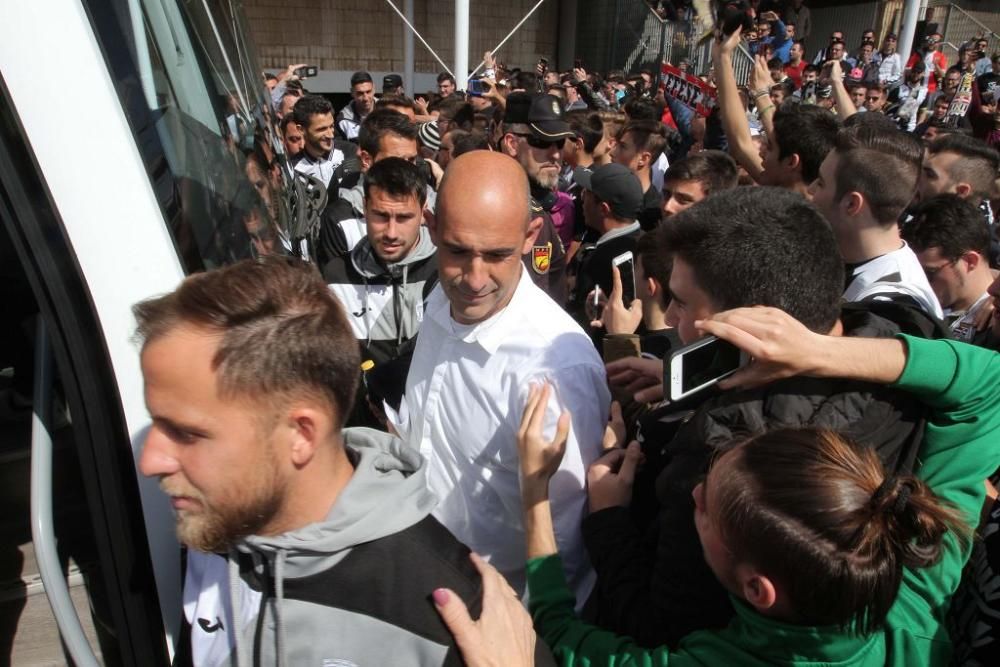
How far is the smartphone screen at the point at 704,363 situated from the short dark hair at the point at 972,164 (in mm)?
3104

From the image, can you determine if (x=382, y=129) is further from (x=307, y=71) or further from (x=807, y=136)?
(x=807, y=136)

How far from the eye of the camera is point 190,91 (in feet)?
5.89

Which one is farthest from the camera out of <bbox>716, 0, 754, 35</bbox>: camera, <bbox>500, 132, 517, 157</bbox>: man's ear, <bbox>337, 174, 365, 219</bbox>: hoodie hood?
<bbox>500, 132, 517, 157</bbox>: man's ear

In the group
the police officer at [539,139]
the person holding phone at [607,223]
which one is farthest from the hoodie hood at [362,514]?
the police officer at [539,139]

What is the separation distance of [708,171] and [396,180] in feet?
5.23

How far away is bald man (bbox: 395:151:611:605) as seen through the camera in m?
1.71

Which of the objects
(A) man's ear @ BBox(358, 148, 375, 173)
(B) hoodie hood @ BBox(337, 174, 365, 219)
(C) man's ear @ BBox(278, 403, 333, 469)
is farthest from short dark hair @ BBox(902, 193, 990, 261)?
(A) man's ear @ BBox(358, 148, 375, 173)

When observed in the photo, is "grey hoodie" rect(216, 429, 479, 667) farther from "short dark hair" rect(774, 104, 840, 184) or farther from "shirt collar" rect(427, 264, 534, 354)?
"short dark hair" rect(774, 104, 840, 184)

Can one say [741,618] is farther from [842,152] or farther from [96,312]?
[842,152]

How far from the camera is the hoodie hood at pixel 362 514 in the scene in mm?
1151

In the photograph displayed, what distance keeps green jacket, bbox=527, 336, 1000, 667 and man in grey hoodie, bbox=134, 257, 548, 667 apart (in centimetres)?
29

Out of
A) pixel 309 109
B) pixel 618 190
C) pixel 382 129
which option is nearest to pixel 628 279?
pixel 618 190

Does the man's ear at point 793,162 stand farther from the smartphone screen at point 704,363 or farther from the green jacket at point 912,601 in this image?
the smartphone screen at point 704,363

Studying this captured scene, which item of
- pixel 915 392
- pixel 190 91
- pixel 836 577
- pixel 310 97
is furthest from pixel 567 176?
pixel 836 577
